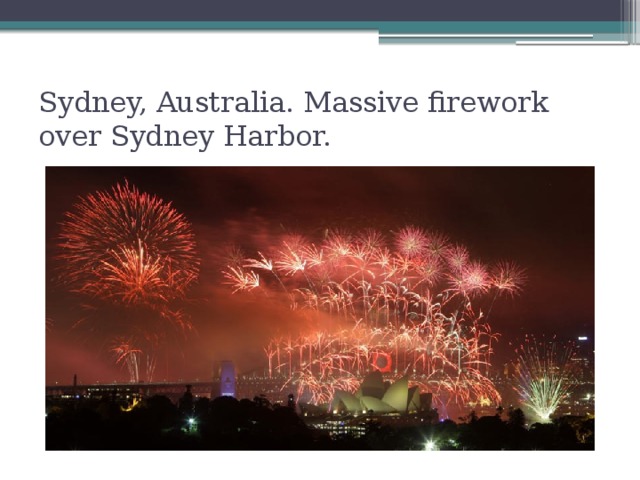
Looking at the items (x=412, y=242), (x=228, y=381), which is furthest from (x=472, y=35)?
(x=228, y=381)

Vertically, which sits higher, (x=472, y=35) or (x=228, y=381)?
(x=472, y=35)

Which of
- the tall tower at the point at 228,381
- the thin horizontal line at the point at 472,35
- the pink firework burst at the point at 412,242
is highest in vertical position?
the thin horizontal line at the point at 472,35

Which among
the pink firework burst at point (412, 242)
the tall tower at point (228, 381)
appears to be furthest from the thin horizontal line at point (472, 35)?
the tall tower at point (228, 381)

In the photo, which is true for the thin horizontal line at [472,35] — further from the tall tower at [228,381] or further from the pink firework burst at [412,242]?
the tall tower at [228,381]

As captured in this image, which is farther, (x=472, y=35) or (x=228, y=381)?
(x=228, y=381)

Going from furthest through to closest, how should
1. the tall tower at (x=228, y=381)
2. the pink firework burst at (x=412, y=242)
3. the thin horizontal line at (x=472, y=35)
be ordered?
1. the tall tower at (x=228, y=381)
2. the pink firework burst at (x=412, y=242)
3. the thin horizontal line at (x=472, y=35)

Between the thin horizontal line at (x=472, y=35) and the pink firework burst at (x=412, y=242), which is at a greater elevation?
the thin horizontal line at (x=472, y=35)

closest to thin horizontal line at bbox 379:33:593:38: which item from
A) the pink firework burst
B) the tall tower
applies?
the pink firework burst

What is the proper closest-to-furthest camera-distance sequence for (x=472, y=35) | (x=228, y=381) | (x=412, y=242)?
(x=472, y=35)
(x=412, y=242)
(x=228, y=381)

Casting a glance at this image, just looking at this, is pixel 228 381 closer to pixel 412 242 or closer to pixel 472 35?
pixel 412 242

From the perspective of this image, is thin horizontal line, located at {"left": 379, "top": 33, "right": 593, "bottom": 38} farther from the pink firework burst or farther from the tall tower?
the tall tower

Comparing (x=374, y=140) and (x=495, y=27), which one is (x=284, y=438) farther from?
(x=495, y=27)
